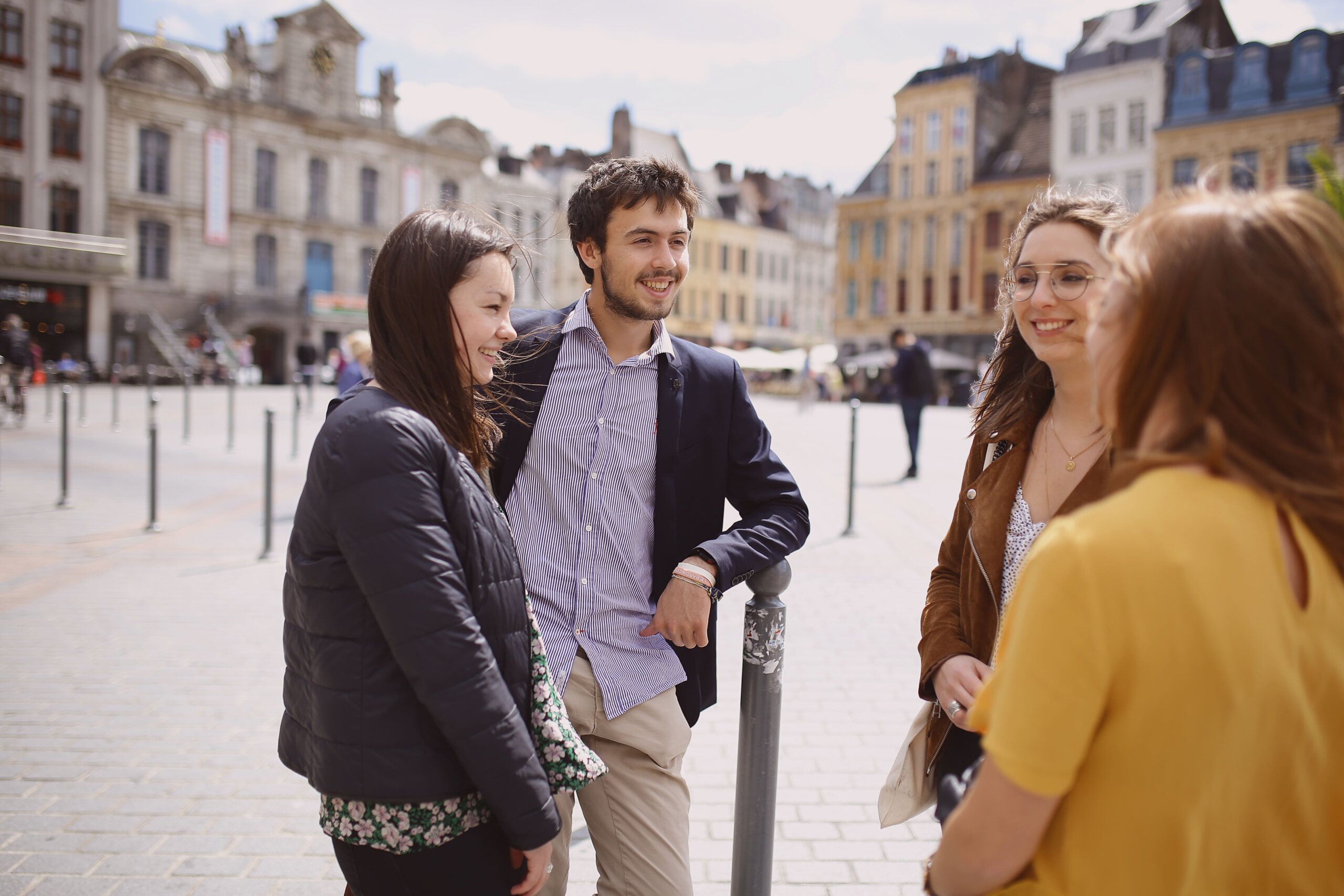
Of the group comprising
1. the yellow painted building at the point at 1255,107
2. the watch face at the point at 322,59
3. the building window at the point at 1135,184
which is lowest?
the building window at the point at 1135,184

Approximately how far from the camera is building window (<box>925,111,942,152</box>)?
52.6 m

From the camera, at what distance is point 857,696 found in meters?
5.20

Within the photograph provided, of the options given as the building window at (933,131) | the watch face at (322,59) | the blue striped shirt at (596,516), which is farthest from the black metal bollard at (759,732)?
the building window at (933,131)

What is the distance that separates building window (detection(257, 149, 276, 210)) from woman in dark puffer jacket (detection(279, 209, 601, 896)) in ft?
159

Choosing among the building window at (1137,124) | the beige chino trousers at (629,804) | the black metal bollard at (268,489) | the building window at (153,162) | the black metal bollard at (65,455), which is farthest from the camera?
the building window at (1137,124)

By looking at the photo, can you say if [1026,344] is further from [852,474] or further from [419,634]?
[852,474]

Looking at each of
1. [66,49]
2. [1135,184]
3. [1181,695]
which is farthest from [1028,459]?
[1135,184]

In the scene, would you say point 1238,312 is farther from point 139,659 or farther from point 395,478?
point 139,659

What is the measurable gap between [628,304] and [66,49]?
46.1 meters

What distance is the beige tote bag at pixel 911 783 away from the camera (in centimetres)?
223

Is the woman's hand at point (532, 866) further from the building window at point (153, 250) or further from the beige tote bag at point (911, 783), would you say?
the building window at point (153, 250)

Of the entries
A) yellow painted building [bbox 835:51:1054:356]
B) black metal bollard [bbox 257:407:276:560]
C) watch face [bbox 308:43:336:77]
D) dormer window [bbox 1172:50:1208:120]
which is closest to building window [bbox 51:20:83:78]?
watch face [bbox 308:43:336:77]

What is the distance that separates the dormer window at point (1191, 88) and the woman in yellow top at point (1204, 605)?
48.0 metres

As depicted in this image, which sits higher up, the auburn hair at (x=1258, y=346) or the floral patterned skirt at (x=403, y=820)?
the auburn hair at (x=1258, y=346)
